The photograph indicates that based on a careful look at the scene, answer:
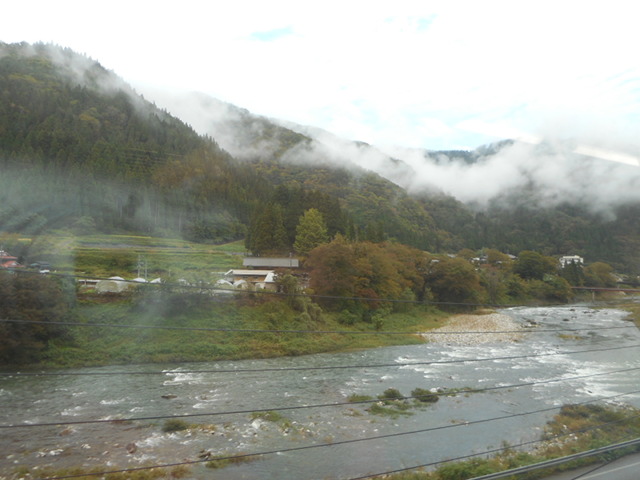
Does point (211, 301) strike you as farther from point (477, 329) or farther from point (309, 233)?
point (477, 329)

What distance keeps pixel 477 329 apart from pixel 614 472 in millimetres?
15985

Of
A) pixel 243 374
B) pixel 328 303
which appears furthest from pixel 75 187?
pixel 243 374

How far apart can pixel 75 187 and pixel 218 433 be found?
1888cm

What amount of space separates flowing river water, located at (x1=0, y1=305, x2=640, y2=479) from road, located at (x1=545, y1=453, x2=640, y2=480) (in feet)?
3.92

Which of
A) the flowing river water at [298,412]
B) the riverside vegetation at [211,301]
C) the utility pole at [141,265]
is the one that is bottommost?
the flowing river water at [298,412]

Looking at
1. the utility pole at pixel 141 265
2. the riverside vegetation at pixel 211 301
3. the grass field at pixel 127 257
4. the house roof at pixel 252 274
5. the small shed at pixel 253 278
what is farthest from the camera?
the house roof at pixel 252 274

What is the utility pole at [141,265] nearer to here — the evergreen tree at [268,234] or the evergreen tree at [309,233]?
the evergreen tree at [268,234]

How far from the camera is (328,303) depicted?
65.6ft

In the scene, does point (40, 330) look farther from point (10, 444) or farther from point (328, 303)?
point (328, 303)

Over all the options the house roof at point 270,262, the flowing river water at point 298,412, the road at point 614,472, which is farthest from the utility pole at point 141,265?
the road at point 614,472

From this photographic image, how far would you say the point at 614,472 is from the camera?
159 inches

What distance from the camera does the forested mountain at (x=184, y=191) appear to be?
2184 cm

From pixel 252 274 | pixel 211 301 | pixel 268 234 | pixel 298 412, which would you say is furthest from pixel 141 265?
pixel 298 412

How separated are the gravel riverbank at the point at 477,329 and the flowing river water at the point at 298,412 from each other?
2.58 m
